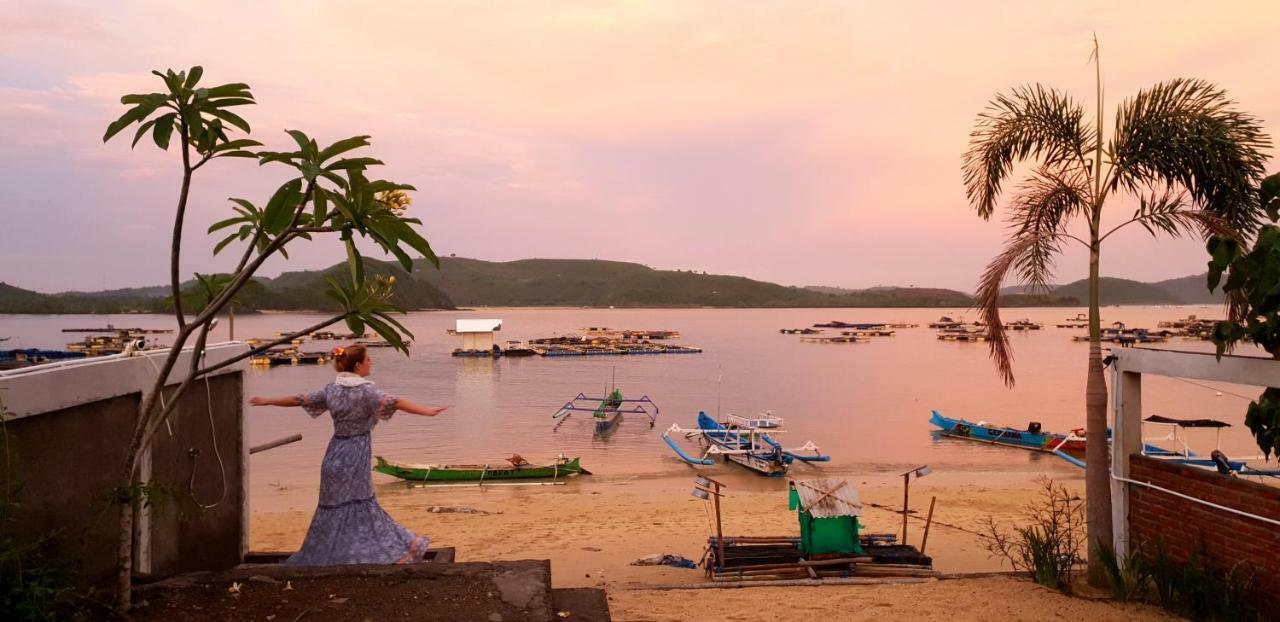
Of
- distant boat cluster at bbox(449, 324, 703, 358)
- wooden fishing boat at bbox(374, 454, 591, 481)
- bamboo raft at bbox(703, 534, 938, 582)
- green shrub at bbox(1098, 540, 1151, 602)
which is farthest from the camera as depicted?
distant boat cluster at bbox(449, 324, 703, 358)

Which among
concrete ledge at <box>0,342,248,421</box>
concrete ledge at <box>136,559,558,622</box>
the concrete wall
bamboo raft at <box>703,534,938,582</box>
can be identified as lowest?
bamboo raft at <box>703,534,938,582</box>

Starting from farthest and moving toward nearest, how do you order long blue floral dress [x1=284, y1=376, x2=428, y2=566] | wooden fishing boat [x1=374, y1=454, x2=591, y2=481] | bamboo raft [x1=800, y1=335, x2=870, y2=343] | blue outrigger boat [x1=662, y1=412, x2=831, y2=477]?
bamboo raft [x1=800, y1=335, x2=870, y2=343] < blue outrigger boat [x1=662, y1=412, x2=831, y2=477] < wooden fishing boat [x1=374, y1=454, x2=591, y2=481] < long blue floral dress [x1=284, y1=376, x2=428, y2=566]

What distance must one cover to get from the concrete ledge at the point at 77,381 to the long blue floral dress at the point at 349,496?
0.94m

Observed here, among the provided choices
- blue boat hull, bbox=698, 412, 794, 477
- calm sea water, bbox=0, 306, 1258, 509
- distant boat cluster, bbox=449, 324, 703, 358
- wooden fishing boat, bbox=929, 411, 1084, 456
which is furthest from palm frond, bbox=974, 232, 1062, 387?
distant boat cluster, bbox=449, 324, 703, 358

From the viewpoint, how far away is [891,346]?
371ft

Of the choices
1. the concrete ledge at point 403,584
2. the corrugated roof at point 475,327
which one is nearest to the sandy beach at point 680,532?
the concrete ledge at point 403,584

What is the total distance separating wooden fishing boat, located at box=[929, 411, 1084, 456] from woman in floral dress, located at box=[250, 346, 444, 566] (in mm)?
26809

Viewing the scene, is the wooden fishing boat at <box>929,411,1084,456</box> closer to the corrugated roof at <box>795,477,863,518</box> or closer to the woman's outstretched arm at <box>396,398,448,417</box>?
the corrugated roof at <box>795,477,863,518</box>

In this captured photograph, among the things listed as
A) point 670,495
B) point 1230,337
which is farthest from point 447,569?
point 670,495

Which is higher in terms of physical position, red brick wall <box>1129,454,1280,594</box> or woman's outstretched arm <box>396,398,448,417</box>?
woman's outstretched arm <box>396,398,448,417</box>

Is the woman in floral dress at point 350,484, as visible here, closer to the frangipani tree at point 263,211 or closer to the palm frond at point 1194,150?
the frangipani tree at point 263,211

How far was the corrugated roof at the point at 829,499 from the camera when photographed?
9259 millimetres

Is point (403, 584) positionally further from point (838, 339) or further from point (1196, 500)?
point (838, 339)

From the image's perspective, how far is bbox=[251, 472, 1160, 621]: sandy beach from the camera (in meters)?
7.15
